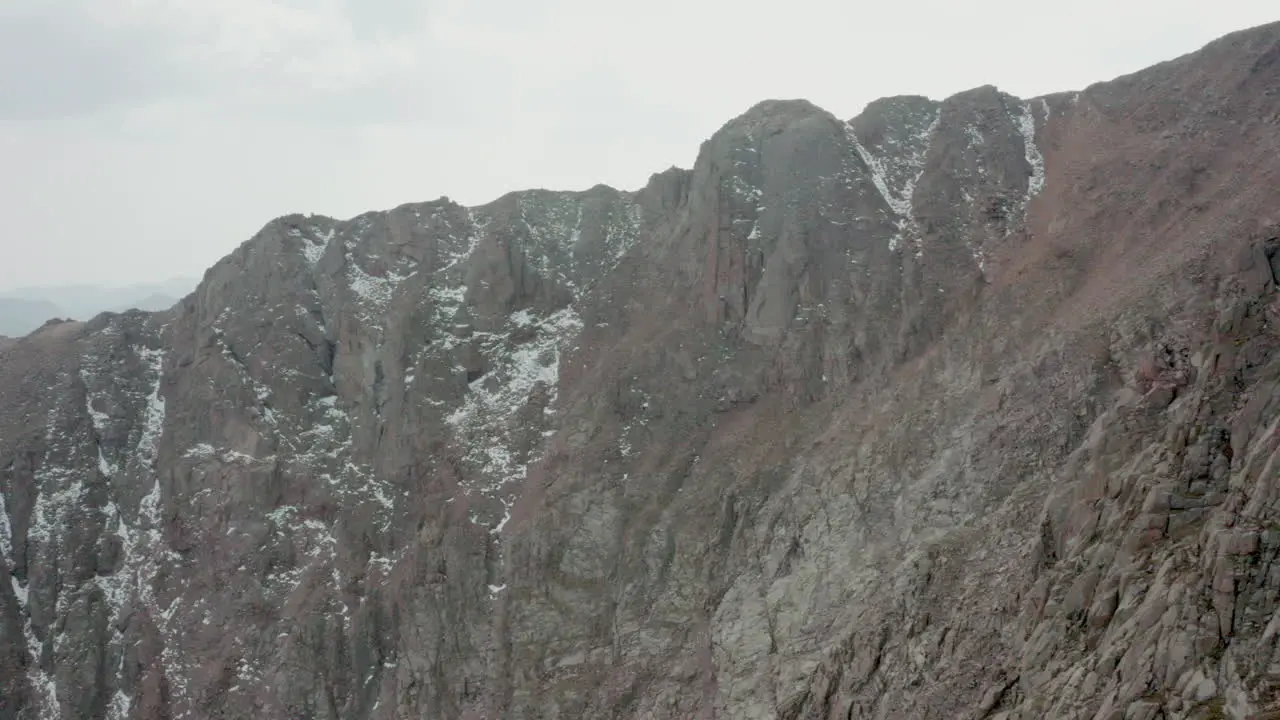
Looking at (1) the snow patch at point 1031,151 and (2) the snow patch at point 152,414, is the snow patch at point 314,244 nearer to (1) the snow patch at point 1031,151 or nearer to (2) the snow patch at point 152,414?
(2) the snow patch at point 152,414

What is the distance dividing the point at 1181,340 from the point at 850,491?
441 inches

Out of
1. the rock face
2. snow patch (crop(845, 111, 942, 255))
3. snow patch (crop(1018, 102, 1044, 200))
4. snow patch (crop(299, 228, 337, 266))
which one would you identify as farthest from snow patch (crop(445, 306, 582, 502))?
snow patch (crop(1018, 102, 1044, 200))

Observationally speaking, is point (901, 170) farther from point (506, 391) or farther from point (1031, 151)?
point (506, 391)

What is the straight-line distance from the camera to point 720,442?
3609 centimetres

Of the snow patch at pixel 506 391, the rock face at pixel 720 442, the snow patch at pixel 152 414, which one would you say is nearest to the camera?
the rock face at pixel 720 442

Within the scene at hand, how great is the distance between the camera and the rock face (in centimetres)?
1869

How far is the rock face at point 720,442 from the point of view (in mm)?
18688

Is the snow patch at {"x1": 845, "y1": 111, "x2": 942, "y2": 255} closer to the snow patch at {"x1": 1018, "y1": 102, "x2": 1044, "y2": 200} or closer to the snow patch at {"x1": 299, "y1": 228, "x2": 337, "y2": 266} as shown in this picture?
the snow patch at {"x1": 1018, "y1": 102, "x2": 1044, "y2": 200}

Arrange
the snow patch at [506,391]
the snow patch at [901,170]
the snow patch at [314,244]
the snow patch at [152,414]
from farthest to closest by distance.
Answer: the snow patch at [314,244]
the snow patch at [152,414]
the snow patch at [901,170]
the snow patch at [506,391]

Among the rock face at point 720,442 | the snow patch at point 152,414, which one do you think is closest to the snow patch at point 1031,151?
the rock face at point 720,442

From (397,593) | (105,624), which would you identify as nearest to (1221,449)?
(397,593)

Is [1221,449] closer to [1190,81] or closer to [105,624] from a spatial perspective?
[1190,81]

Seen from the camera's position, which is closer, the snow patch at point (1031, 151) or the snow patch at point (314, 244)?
the snow patch at point (1031, 151)

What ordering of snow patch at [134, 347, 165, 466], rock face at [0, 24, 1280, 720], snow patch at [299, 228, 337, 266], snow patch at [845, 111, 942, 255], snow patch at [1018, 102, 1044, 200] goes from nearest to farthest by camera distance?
rock face at [0, 24, 1280, 720]
snow patch at [1018, 102, 1044, 200]
snow patch at [845, 111, 942, 255]
snow patch at [134, 347, 165, 466]
snow patch at [299, 228, 337, 266]
